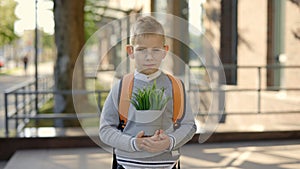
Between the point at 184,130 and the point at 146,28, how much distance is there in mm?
414

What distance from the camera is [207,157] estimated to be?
575 centimetres

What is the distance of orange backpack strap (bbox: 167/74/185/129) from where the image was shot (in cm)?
178

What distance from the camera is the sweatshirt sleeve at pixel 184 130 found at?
177cm

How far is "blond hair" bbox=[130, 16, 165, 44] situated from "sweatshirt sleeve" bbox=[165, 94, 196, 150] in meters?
0.30

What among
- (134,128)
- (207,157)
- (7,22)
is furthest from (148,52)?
(7,22)

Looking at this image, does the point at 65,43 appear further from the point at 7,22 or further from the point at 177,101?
the point at 7,22

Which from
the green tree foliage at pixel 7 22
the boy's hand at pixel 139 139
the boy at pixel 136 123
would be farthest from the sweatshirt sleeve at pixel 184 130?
the green tree foliage at pixel 7 22

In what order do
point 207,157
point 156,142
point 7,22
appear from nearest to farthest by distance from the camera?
point 156,142
point 207,157
point 7,22

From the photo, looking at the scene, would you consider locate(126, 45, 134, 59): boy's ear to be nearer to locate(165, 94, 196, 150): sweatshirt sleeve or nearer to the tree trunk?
locate(165, 94, 196, 150): sweatshirt sleeve

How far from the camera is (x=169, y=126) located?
5.82 ft

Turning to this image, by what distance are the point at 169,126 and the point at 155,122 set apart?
0.26ft

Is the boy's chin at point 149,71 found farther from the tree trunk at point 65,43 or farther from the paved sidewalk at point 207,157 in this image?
the tree trunk at point 65,43

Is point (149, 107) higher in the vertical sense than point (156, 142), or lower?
higher

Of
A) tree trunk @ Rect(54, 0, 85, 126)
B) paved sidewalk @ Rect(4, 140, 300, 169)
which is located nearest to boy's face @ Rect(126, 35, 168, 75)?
paved sidewalk @ Rect(4, 140, 300, 169)
